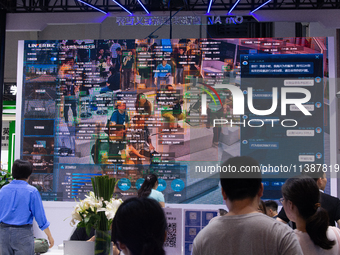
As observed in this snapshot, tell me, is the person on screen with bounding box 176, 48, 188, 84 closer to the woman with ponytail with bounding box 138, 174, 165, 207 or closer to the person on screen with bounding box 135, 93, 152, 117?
the person on screen with bounding box 135, 93, 152, 117

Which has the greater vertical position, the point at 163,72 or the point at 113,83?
the point at 163,72

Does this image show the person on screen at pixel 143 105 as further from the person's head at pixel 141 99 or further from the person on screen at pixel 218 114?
the person on screen at pixel 218 114

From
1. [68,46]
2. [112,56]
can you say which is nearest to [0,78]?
[68,46]

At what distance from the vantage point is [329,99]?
4926 millimetres

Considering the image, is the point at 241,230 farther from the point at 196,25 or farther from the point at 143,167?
the point at 196,25

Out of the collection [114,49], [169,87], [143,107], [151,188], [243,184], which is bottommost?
[151,188]

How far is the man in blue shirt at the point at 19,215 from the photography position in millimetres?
2812

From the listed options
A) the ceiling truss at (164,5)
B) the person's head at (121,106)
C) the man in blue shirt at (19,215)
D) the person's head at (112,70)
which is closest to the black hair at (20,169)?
the man in blue shirt at (19,215)

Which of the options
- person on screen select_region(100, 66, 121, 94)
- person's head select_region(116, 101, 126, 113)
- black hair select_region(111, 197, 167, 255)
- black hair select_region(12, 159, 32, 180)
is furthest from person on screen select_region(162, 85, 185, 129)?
black hair select_region(111, 197, 167, 255)

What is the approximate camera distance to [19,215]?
2.85m

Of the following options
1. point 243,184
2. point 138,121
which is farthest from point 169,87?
point 243,184

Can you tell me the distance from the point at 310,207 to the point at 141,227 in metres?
0.89

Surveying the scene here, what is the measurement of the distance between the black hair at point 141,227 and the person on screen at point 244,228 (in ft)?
1.09

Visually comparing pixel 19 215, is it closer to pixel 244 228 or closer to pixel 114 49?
pixel 244 228
